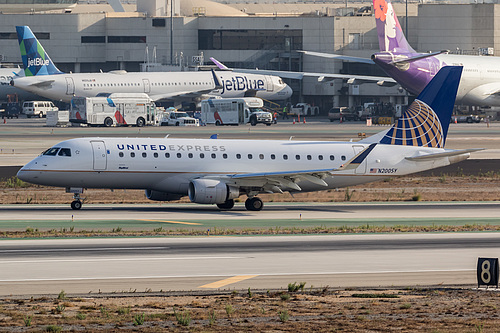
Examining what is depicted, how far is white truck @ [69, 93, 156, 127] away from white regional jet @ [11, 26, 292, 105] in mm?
14539

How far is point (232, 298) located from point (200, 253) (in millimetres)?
7821

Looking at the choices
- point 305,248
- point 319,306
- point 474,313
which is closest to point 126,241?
point 305,248

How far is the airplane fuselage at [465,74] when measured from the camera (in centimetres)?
10319

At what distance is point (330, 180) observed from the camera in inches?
1805

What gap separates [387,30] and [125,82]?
37.6 m

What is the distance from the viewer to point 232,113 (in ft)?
354

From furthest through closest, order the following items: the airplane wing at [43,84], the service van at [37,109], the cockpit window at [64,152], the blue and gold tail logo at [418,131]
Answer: the service van at [37,109], the airplane wing at [43,84], the blue and gold tail logo at [418,131], the cockpit window at [64,152]

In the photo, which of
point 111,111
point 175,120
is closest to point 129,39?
point 175,120

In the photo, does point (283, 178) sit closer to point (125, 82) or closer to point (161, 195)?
point (161, 195)

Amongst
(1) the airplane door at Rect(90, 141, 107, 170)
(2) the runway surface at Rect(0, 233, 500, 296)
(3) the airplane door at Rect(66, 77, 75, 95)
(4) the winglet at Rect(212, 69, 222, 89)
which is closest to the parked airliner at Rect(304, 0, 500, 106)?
(4) the winglet at Rect(212, 69, 222, 89)

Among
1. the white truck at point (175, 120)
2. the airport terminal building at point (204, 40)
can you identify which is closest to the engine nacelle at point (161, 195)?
the white truck at point (175, 120)

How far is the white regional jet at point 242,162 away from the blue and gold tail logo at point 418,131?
0.06 meters

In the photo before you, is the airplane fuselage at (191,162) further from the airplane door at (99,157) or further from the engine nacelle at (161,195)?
the engine nacelle at (161,195)

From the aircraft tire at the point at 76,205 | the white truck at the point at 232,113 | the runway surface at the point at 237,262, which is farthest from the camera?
the white truck at the point at 232,113
